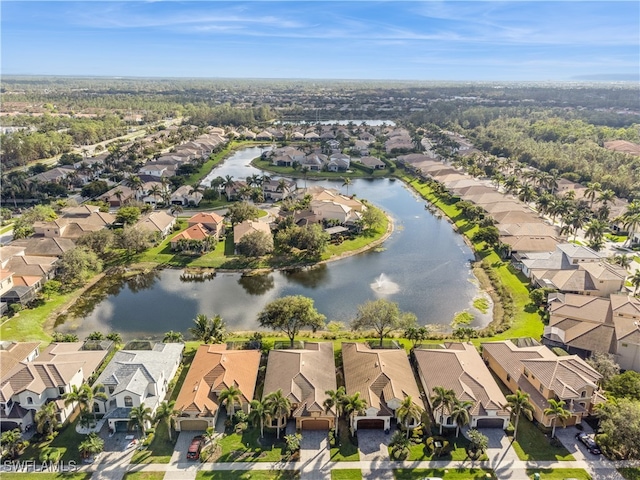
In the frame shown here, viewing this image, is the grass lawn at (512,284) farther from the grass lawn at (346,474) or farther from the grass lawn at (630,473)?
the grass lawn at (346,474)

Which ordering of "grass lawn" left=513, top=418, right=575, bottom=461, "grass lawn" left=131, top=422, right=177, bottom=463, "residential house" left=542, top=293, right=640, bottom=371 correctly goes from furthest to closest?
"residential house" left=542, top=293, right=640, bottom=371 → "grass lawn" left=513, top=418, right=575, bottom=461 → "grass lawn" left=131, top=422, right=177, bottom=463

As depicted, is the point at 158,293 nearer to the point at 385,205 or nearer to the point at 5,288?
the point at 5,288

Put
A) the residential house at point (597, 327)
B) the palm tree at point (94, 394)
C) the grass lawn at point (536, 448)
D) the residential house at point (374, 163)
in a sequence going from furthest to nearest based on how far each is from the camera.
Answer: the residential house at point (374, 163), the residential house at point (597, 327), the palm tree at point (94, 394), the grass lawn at point (536, 448)

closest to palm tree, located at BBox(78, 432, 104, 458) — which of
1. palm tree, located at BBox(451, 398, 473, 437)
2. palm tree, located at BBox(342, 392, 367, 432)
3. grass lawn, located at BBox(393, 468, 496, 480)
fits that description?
palm tree, located at BBox(342, 392, 367, 432)

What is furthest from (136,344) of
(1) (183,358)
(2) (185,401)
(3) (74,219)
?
(3) (74,219)

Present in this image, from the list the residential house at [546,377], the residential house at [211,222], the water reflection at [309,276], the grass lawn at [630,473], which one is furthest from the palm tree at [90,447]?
the residential house at [211,222]

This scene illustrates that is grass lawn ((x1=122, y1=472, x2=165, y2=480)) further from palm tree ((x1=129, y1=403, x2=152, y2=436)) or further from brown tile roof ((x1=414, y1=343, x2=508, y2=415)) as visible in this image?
brown tile roof ((x1=414, y1=343, x2=508, y2=415))
